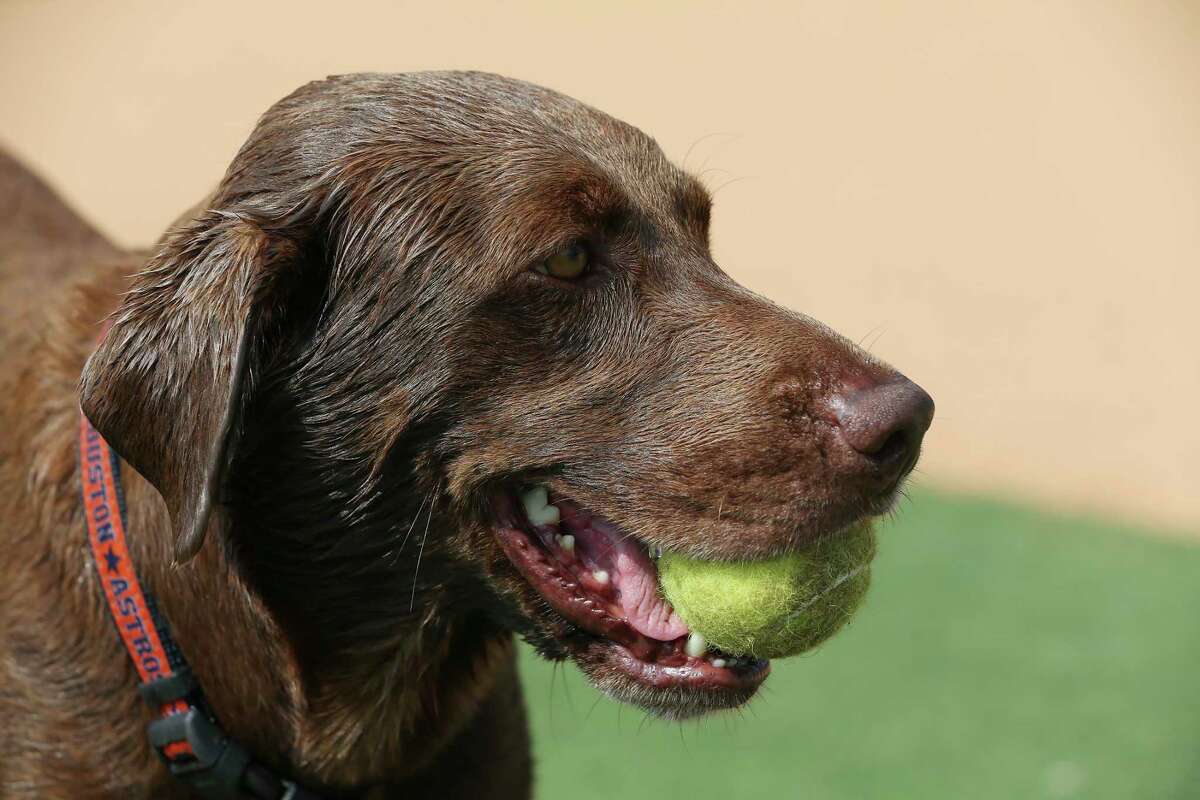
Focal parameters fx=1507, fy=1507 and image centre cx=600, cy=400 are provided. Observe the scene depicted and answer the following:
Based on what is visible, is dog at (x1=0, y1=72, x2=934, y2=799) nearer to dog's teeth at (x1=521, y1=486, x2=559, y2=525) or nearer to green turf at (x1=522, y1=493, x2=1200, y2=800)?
dog's teeth at (x1=521, y1=486, x2=559, y2=525)

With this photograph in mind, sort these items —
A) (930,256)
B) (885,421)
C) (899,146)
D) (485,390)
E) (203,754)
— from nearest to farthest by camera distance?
(885,421), (485,390), (203,754), (930,256), (899,146)

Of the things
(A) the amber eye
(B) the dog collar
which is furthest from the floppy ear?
(A) the amber eye

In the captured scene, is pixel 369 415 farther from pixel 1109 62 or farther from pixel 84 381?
pixel 1109 62

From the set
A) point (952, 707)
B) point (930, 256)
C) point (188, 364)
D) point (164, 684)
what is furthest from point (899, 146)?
point (188, 364)

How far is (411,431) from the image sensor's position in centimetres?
281

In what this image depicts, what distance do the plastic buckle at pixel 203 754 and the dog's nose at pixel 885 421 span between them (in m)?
1.36

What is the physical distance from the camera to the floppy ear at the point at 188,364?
2611 mm

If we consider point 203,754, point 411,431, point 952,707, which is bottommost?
point 952,707

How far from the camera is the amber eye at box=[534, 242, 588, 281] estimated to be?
2.81 m

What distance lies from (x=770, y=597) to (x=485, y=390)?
2.11ft

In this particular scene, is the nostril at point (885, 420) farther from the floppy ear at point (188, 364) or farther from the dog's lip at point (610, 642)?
the floppy ear at point (188, 364)

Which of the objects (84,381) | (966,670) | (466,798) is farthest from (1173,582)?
(84,381)

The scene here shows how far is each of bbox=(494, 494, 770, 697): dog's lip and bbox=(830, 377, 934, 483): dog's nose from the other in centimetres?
49

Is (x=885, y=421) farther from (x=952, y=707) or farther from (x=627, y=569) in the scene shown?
(x=952, y=707)
